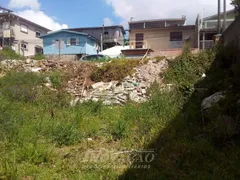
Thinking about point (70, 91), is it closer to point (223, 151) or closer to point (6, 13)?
point (223, 151)

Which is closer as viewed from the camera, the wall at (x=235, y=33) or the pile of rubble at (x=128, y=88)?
the wall at (x=235, y=33)

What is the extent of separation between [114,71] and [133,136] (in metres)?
6.32

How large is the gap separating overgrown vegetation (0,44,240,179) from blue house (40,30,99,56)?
16796 millimetres

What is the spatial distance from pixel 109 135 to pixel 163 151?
1514 millimetres

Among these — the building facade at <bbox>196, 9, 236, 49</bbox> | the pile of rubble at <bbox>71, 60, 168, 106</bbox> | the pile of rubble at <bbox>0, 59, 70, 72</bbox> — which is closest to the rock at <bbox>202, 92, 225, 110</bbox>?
the pile of rubble at <bbox>71, 60, 168, 106</bbox>

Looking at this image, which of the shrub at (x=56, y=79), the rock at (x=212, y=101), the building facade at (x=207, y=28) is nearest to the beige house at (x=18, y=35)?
the shrub at (x=56, y=79)

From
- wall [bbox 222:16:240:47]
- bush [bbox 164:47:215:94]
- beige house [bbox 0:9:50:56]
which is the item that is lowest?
bush [bbox 164:47:215:94]

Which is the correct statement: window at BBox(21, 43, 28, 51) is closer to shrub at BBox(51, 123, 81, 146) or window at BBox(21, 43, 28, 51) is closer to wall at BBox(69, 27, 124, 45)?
wall at BBox(69, 27, 124, 45)

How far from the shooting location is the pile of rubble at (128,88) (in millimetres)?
9170

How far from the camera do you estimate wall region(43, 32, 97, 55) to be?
24.6m

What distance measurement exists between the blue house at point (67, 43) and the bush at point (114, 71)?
532 inches

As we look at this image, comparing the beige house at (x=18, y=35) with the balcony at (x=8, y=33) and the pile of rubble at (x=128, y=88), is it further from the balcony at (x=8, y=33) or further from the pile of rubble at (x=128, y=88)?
the pile of rubble at (x=128, y=88)

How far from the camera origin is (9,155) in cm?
420

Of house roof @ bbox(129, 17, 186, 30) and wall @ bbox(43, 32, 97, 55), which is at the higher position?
house roof @ bbox(129, 17, 186, 30)
